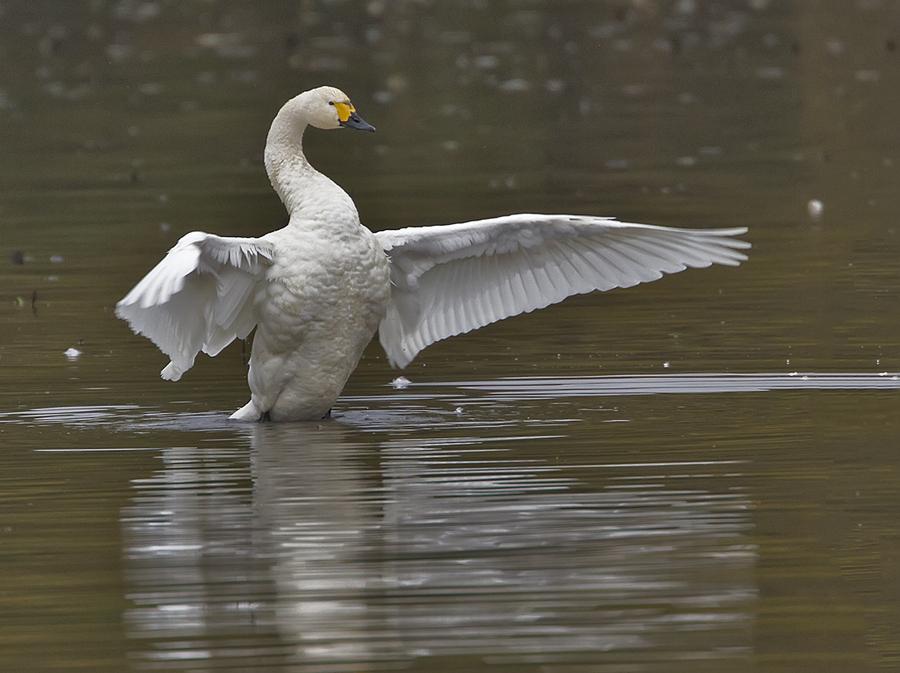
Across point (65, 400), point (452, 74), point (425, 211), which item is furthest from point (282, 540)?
Result: point (452, 74)

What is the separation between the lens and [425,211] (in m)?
17.4

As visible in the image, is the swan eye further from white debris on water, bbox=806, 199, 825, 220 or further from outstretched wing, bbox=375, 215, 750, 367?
white debris on water, bbox=806, 199, 825, 220

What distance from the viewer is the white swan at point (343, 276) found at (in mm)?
9953

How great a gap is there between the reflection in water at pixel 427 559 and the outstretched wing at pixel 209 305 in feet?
1.87

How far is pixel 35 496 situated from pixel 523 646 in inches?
117

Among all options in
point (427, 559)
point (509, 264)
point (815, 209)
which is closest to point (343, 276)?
point (509, 264)

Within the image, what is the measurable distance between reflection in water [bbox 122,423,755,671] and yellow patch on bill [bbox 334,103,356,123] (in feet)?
6.47

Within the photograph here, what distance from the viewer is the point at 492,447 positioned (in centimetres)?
937

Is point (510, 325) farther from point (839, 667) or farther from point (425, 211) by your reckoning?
point (839, 667)

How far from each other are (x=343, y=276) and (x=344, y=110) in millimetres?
1096

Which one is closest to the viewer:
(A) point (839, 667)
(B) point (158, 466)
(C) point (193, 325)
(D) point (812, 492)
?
(A) point (839, 667)

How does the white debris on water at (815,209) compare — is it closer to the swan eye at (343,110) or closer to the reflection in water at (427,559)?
the swan eye at (343,110)

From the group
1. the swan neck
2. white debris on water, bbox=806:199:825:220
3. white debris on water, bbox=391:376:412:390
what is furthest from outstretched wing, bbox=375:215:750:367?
white debris on water, bbox=806:199:825:220

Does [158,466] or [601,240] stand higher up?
[601,240]
